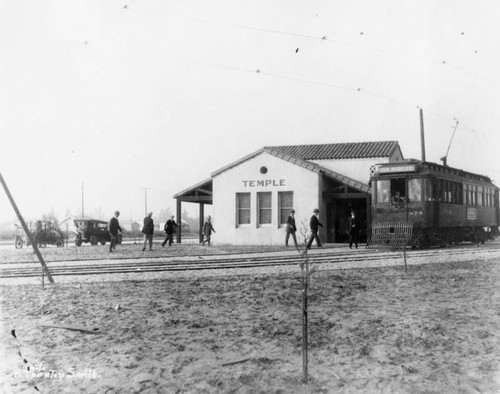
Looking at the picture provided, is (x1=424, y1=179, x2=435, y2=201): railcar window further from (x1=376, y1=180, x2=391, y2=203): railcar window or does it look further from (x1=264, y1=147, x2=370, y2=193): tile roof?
(x1=264, y1=147, x2=370, y2=193): tile roof

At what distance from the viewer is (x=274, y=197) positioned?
2723 centimetres

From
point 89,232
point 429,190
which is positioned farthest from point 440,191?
point 89,232

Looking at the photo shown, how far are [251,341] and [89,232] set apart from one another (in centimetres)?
3016

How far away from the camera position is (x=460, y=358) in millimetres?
4719

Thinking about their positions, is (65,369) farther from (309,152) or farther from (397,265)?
(309,152)

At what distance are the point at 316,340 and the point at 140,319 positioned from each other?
7.01 ft

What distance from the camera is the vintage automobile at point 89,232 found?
33.2 metres

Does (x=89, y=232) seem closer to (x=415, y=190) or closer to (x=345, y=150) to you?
(x=345, y=150)

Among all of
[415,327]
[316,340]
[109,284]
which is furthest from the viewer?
[109,284]

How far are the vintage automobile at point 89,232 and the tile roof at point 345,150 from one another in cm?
1243

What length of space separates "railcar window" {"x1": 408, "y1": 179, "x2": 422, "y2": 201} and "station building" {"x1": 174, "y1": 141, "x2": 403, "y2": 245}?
6192 mm

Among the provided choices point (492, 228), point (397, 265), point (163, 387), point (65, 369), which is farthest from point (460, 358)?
point (492, 228)

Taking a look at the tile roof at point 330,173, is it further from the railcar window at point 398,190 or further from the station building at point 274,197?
the railcar window at point 398,190

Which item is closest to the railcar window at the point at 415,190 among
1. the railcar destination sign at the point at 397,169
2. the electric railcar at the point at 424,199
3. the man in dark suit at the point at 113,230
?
the electric railcar at the point at 424,199
